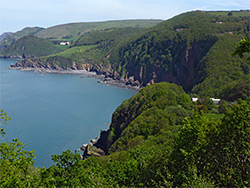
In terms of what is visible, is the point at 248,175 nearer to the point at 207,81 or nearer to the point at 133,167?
the point at 133,167

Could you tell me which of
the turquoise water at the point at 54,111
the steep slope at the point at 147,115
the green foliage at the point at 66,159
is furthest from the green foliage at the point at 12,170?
the turquoise water at the point at 54,111

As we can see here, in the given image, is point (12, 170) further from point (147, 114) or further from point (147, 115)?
point (147, 114)

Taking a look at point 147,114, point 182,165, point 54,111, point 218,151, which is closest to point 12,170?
point 182,165

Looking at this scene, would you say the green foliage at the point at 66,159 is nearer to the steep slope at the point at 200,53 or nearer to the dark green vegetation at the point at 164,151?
the dark green vegetation at the point at 164,151

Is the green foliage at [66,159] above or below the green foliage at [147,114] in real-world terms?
above

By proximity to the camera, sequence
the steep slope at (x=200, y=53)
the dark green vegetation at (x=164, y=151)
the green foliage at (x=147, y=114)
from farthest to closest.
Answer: the steep slope at (x=200, y=53), the green foliage at (x=147, y=114), the dark green vegetation at (x=164, y=151)

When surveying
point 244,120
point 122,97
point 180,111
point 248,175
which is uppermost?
point 244,120

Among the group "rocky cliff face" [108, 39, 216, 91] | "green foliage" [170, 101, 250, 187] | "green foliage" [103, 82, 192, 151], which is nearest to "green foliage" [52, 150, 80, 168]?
"green foliage" [170, 101, 250, 187]

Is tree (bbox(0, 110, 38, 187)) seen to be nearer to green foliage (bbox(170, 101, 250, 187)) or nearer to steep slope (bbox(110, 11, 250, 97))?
green foliage (bbox(170, 101, 250, 187))

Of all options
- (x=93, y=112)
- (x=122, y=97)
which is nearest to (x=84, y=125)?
(x=93, y=112)
